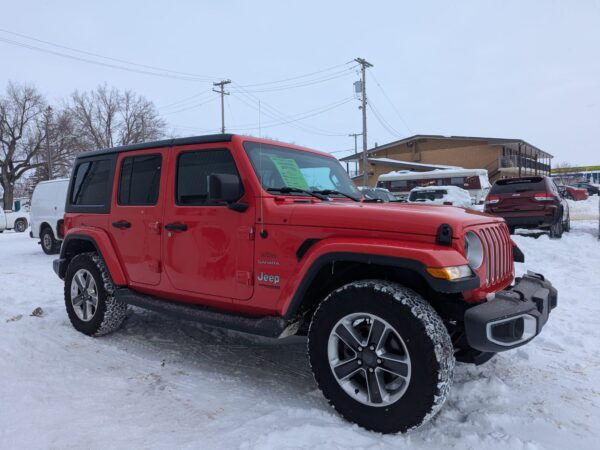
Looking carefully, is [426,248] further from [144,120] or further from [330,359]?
[144,120]

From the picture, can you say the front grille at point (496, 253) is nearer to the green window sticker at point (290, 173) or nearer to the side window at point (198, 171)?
the green window sticker at point (290, 173)

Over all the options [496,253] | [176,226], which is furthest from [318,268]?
[176,226]

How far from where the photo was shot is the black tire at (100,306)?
4.41 meters

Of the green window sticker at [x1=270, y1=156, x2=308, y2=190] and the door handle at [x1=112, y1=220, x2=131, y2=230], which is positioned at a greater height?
the green window sticker at [x1=270, y1=156, x2=308, y2=190]

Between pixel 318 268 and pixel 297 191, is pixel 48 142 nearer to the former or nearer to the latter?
pixel 297 191

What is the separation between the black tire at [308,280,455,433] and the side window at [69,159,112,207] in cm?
286

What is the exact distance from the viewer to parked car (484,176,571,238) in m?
9.95

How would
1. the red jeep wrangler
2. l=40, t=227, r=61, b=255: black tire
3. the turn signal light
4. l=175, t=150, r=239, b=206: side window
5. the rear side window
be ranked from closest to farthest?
the turn signal light
the red jeep wrangler
l=175, t=150, r=239, b=206: side window
the rear side window
l=40, t=227, r=61, b=255: black tire

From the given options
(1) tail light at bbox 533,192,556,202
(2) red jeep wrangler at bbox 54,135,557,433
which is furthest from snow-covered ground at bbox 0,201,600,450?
(1) tail light at bbox 533,192,556,202

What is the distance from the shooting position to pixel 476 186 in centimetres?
3105

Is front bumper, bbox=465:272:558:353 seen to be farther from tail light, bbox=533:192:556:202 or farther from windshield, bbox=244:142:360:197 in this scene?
tail light, bbox=533:192:556:202

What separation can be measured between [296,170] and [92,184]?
242 centimetres

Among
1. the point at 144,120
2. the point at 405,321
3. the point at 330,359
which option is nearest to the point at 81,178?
the point at 330,359

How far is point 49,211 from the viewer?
12.3 metres
